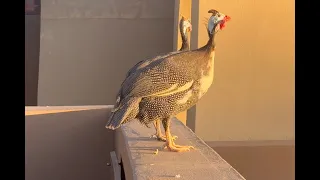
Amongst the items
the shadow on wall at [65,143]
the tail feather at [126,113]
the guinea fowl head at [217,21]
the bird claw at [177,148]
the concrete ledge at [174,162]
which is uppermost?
the guinea fowl head at [217,21]

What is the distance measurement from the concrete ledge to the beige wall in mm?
2309

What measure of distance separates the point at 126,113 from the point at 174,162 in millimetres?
355

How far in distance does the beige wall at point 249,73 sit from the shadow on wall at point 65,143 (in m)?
1.26

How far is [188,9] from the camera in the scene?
6.24m

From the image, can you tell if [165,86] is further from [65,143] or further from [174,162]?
[65,143]

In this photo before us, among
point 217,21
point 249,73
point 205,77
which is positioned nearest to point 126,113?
point 205,77

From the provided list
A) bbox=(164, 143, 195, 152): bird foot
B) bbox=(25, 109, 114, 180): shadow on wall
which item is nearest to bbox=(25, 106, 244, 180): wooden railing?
bbox=(25, 109, 114, 180): shadow on wall

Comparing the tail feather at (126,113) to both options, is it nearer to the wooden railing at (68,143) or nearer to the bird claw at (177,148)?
the bird claw at (177,148)

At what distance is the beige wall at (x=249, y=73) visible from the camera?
5219mm

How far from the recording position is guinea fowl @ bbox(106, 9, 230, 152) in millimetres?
2273

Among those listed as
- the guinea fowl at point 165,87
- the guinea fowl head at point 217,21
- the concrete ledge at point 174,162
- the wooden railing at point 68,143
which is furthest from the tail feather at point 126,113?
the wooden railing at point 68,143
